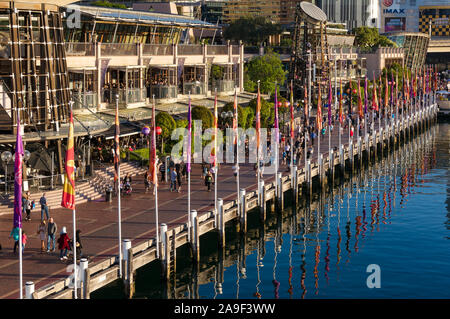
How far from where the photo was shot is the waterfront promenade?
38.9 metres

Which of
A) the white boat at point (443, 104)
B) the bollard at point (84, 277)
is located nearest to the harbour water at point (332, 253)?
the bollard at point (84, 277)

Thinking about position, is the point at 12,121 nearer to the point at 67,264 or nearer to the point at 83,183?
the point at 83,183

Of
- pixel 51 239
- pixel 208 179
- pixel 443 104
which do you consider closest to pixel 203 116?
pixel 208 179

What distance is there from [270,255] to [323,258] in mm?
3426

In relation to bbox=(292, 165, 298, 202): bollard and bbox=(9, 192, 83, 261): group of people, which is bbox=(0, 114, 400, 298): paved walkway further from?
bbox=(292, 165, 298, 202): bollard

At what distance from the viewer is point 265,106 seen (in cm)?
8394

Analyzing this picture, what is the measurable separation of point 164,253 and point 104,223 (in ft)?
23.8

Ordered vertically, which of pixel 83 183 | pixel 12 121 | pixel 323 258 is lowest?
pixel 323 258

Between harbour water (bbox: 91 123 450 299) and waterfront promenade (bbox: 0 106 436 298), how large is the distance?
2.21 m

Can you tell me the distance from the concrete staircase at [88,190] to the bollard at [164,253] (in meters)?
12.6

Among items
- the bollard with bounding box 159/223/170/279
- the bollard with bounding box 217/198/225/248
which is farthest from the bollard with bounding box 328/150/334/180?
the bollard with bounding box 159/223/170/279

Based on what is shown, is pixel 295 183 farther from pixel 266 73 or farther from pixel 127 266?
pixel 266 73
